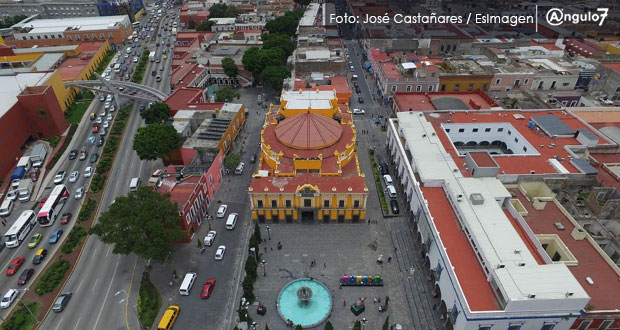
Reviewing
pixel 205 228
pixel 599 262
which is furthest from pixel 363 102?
pixel 599 262

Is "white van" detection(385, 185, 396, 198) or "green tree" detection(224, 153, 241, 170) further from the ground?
"green tree" detection(224, 153, 241, 170)

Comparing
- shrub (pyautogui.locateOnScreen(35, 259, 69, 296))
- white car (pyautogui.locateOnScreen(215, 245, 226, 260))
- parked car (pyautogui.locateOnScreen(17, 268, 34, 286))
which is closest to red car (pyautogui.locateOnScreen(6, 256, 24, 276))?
parked car (pyautogui.locateOnScreen(17, 268, 34, 286))

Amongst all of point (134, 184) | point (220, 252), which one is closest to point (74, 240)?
point (134, 184)

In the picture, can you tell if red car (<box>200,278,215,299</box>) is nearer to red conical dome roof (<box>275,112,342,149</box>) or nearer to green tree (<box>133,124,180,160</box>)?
red conical dome roof (<box>275,112,342,149</box>)

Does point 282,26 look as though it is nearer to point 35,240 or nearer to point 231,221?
point 231,221

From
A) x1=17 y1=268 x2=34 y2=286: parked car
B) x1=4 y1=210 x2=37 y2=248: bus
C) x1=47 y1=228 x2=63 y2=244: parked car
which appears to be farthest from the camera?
x1=47 y1=228 x2=63 y2=244: parked car

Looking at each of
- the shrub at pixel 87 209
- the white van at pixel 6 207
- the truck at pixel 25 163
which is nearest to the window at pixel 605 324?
the shrub at pixel 87 209

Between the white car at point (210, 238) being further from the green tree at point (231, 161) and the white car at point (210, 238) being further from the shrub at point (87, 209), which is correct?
the shrub at point (87, 209)
